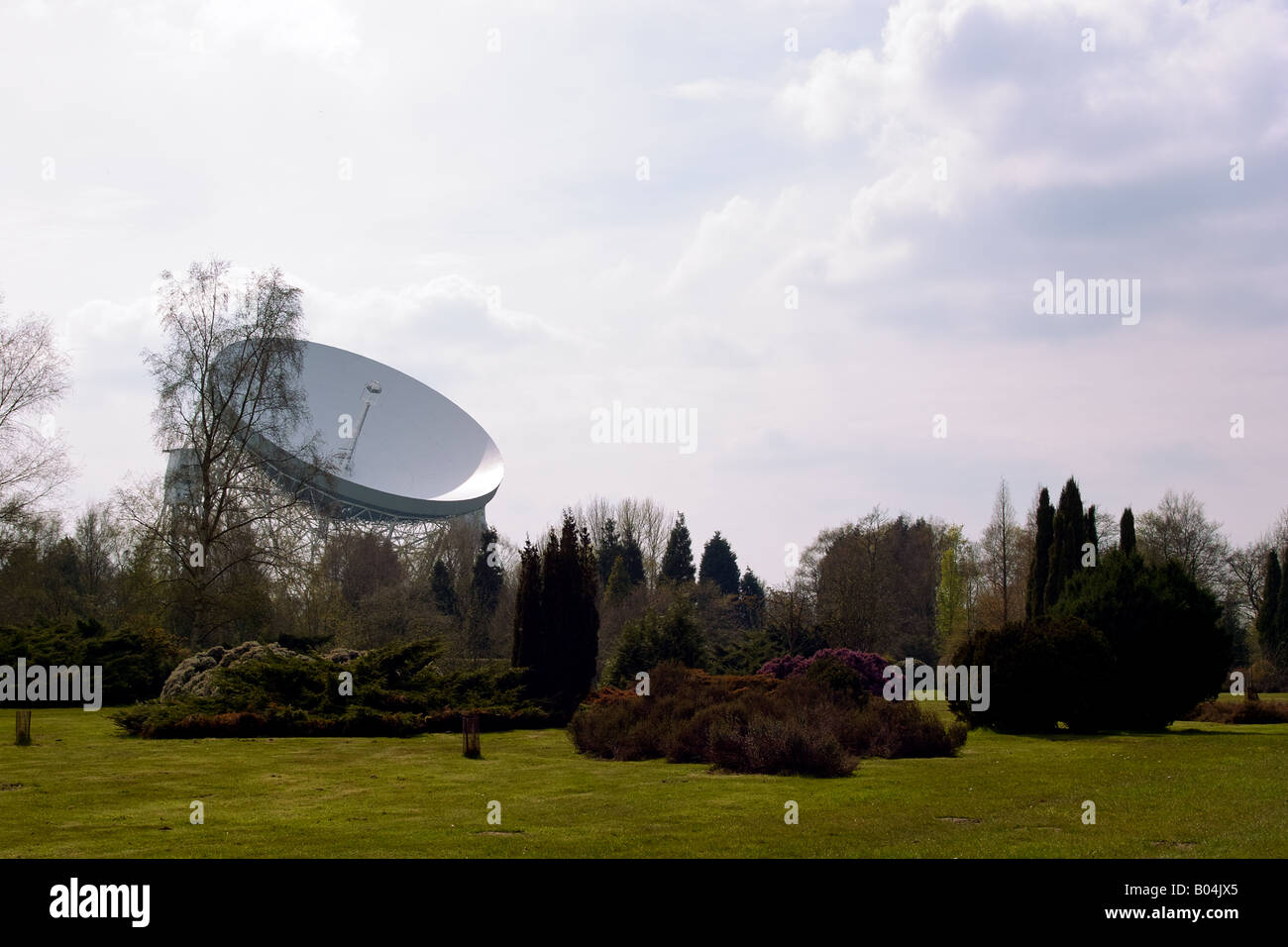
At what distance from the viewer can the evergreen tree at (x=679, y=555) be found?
2586 inches

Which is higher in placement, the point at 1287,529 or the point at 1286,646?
the point at 1287,529

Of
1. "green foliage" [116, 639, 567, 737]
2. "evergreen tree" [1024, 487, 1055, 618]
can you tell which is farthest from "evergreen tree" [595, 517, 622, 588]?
"green foliage" [116, 639, 567, 737]

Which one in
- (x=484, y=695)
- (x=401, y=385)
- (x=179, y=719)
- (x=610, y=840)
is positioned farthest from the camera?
(x=401, y=385)

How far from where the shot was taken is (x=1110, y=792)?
12.6 metres

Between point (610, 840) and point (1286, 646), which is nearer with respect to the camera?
point (610, 840)

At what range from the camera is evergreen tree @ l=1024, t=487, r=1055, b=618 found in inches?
1442

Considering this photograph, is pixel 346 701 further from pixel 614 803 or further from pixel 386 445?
pixel 386 445

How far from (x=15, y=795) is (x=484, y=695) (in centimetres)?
1259

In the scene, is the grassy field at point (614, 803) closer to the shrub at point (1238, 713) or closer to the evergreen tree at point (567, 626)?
the evergreen tree at point (567, 626)

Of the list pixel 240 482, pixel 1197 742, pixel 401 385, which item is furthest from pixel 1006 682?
pixel 401 385

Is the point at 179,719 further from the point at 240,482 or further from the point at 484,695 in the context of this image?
the point at 240,482

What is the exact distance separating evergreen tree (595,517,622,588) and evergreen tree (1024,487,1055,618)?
28.3m

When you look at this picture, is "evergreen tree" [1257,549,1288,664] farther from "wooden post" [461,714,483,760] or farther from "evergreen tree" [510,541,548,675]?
"wooden post" [461,714,483,760]
